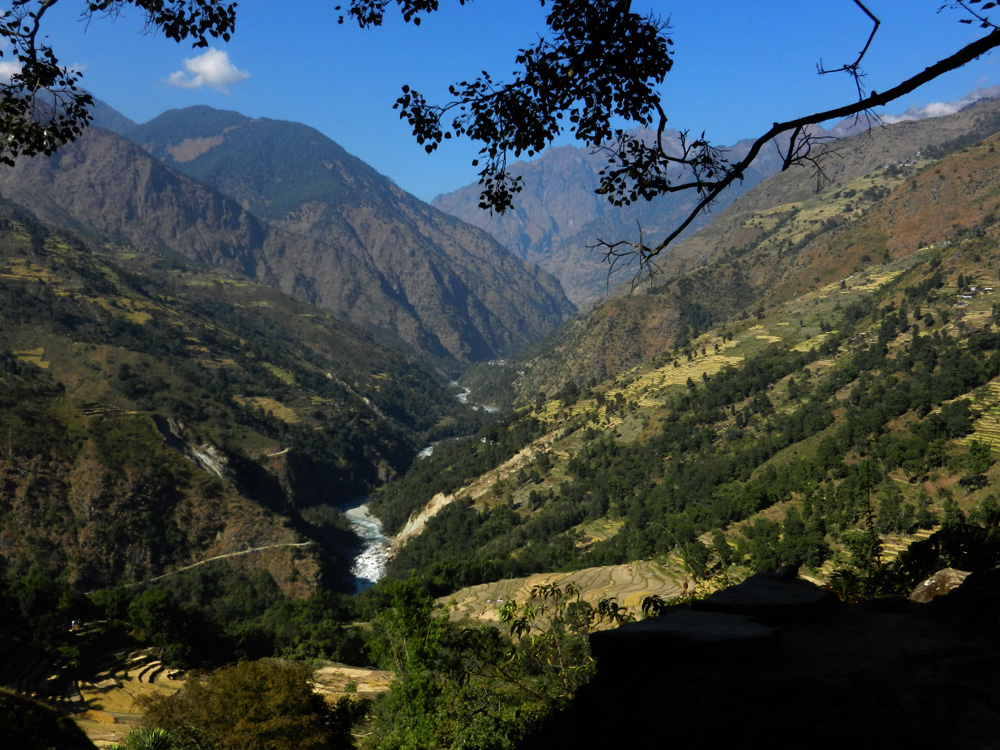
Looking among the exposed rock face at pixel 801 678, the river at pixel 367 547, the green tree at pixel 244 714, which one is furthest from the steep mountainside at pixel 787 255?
the exposed rock face at pixel 801 678

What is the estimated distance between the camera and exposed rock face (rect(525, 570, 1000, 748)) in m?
4.86

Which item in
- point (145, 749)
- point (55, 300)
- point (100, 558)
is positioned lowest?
point (100, 558)

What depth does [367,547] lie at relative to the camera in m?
93.7

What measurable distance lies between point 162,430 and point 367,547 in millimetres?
35022

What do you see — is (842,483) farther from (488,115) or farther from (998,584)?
(488,115)

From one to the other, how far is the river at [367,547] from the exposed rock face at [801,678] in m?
75.9

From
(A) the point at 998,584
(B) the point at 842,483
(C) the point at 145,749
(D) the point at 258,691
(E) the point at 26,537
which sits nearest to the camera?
(A) the point at 998,584

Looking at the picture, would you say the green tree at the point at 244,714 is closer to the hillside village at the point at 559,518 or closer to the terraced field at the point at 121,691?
the hillside village at the point at 559,518

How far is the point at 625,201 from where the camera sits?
788cm

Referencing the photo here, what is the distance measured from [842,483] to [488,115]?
4973cm

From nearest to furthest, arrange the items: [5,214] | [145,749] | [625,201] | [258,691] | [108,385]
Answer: [625,201] → [145,749] → [258,691] → [108,385] → [5,214]

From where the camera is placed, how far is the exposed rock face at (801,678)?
486 centimetres

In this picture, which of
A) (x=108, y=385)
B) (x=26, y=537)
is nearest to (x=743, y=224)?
(x=108, y=385)

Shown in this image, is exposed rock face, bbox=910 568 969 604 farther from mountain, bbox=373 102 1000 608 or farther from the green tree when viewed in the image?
the green tree
